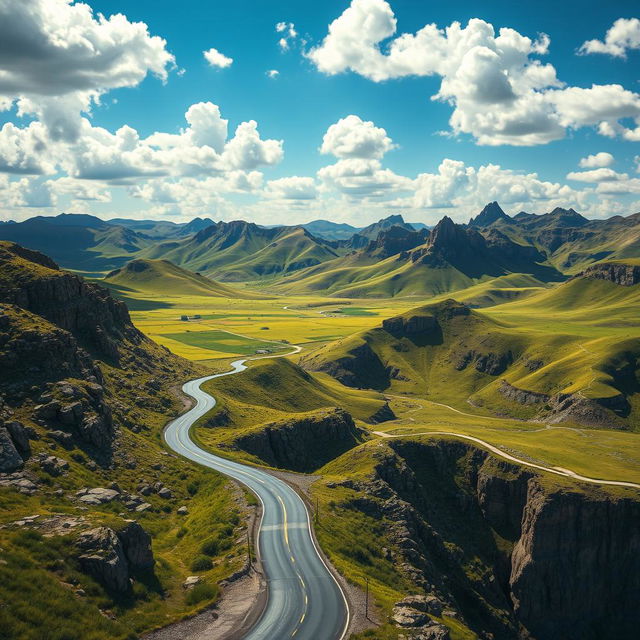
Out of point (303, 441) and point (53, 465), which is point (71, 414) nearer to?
point (53, 465)

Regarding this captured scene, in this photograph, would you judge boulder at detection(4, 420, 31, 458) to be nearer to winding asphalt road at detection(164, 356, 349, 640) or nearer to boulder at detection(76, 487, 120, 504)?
boulder at detection(76, 487, 120, 504)

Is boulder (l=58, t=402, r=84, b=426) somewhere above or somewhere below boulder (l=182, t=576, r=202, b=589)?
above

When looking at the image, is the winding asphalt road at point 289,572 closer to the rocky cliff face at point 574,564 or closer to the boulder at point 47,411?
the boulder at point 47,411

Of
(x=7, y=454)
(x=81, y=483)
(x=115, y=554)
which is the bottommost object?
A: (x=81, y=483)

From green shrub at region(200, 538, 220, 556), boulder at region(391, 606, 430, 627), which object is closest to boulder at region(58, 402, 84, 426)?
green shrub at region(200, 538, 220, 556)

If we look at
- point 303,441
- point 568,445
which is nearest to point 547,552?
point 568,445

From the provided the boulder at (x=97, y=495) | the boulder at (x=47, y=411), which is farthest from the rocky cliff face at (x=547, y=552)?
the boulder at (x=47, y=411)
